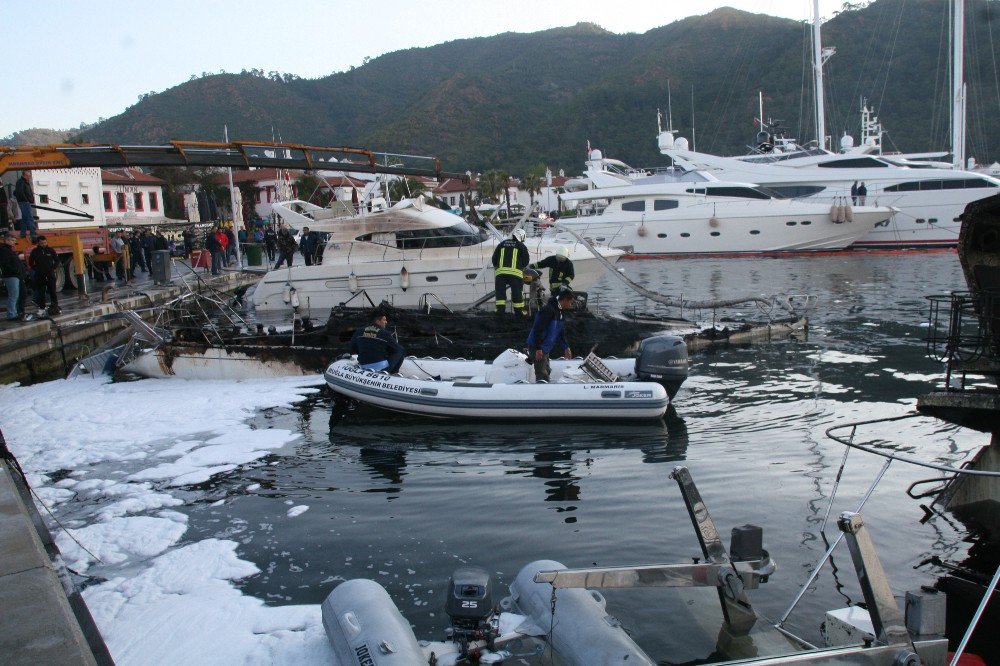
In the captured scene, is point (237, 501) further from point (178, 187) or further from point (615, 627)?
point (178, 187)

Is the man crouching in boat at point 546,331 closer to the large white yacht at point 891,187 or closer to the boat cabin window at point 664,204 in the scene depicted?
the boat cabin window at point 664,204

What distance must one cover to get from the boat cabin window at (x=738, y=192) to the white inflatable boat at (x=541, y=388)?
28002 mm

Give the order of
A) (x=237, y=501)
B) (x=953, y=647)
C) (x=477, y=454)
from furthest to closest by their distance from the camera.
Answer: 1. (x=477, y=454)
2. (x=237, y=501)
3. (x=953, y=647)

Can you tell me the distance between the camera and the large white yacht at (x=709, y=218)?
33750 mm

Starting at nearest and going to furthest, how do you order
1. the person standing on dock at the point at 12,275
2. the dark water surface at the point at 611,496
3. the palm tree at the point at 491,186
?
the dark water surface at the point at 611,496 → the person standing on dock at the point at 12,275 → the palm tree at the point at 491,186

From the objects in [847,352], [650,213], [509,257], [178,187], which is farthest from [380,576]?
[178,187]

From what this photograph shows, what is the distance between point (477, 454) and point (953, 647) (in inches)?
203

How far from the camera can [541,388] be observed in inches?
383

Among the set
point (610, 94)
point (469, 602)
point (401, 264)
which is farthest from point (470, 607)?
point (610, 94)

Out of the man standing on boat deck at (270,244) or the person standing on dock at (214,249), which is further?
the man standing on boat deck at (270,244)

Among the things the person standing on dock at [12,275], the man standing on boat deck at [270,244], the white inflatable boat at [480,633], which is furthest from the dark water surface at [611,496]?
the man standing on boat deck at [270,244]

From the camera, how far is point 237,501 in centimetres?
776

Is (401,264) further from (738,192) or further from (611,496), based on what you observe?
(738,192)

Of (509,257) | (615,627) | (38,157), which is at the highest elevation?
(38,157)
